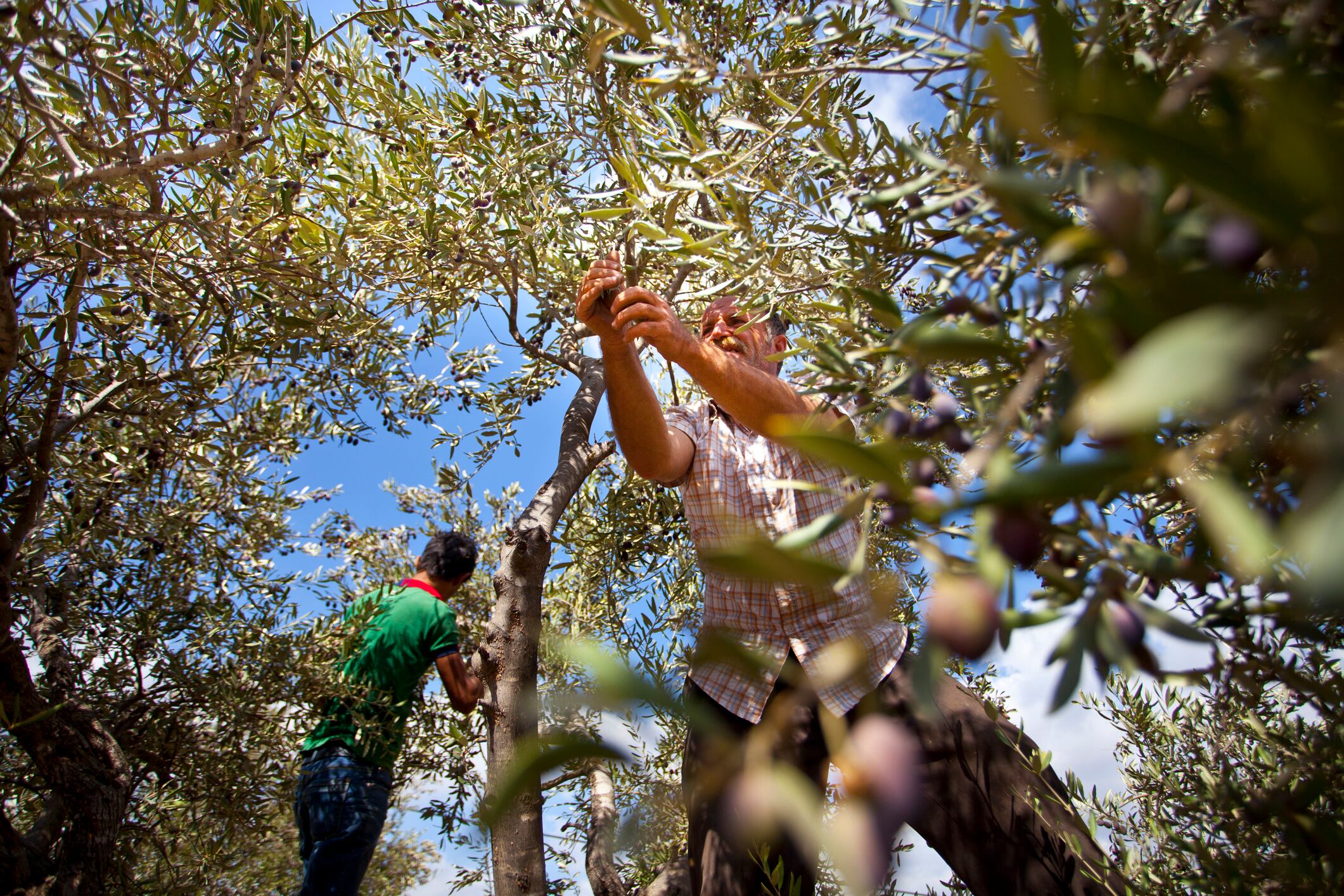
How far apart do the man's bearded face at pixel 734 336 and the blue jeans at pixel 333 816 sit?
230cm

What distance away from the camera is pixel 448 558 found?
4.02 meters

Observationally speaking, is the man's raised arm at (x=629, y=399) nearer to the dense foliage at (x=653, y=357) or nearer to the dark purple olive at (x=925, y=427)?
the dense foliage at (x=653, y=357)

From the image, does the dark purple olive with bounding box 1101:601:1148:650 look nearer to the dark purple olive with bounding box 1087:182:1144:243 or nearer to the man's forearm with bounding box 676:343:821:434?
the dark purple olive with bounding box 1087:182:1144:243

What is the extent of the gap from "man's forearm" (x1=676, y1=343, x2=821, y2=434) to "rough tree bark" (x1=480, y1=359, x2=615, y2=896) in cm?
131

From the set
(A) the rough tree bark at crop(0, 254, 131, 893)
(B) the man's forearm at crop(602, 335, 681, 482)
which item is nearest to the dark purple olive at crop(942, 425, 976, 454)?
(B) the man's forearm at crop(602, 335, 681, 482)

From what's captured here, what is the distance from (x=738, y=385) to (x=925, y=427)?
4.08 ft

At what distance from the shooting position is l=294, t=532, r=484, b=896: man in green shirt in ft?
10.7

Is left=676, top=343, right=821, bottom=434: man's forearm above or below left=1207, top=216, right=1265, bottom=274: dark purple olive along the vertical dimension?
above

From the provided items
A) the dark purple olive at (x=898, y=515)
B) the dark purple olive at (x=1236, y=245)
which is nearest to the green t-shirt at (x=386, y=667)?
the dark purple olive at (x=898, y=515)

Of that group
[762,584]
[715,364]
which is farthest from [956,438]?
[715,364]

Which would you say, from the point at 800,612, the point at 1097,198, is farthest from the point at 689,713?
the point at 800,612

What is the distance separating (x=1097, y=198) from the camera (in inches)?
14.2

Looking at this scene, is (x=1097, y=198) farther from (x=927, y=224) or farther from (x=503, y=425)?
(x=503, y=425)

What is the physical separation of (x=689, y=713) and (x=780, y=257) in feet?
4.06
